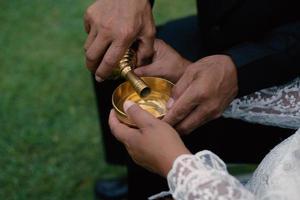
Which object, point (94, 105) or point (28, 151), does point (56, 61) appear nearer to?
point (94, 105)

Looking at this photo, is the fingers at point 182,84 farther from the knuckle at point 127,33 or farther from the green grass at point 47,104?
the green grass at point 47,104

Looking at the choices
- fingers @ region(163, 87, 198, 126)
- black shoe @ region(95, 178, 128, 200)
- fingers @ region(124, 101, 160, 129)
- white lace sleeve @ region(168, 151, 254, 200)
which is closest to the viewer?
white lace sleeve @ region(168, 151, 254, 200)

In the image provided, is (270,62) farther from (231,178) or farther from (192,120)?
(231,178)

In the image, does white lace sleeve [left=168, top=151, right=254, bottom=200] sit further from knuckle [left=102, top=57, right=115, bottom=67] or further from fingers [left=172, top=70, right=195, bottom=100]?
→ knuckle [left=102, top=57, right=115, bottom=67]

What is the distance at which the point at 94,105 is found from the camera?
252cm

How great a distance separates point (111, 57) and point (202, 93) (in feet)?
0.76

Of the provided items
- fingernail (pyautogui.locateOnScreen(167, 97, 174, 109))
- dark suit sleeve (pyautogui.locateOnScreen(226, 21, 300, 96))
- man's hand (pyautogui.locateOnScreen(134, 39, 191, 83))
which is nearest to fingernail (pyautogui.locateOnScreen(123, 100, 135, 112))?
fingernail (pyautogui.locateOnScreen(167, 97, 174, 109))

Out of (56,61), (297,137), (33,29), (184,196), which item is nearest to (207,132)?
(297,137)

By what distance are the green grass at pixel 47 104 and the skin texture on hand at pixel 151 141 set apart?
104 cm

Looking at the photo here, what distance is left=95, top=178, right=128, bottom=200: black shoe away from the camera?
205cm

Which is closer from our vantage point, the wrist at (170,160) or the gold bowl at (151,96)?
the wrist at (170,160)

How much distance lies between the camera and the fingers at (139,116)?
1062 millimetres

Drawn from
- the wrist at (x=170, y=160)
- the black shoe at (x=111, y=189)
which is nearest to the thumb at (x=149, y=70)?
the wrist at (x=170, y=160)

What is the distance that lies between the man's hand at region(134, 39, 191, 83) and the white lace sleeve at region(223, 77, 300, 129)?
0.54ft
